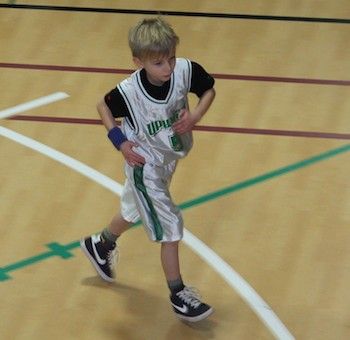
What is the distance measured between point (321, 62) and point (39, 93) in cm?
186

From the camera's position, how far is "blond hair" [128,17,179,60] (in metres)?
4.70

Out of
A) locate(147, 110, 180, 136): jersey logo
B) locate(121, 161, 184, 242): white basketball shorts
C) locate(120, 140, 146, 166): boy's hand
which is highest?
locate(147, 110, 180, 136): jersey logo

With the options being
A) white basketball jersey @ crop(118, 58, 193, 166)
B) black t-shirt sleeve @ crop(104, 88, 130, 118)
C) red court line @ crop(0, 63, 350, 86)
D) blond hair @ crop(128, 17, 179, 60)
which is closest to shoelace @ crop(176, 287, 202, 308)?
white basketball jersey @ crop(118, 58, 193, 166)

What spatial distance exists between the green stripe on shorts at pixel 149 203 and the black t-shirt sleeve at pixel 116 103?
0.88 ft

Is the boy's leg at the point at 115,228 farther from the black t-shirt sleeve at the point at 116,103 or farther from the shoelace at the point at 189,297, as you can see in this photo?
the black t-shirt sleeve at the point at 116,103

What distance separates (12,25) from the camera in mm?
7879

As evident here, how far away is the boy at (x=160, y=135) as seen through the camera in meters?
4.92

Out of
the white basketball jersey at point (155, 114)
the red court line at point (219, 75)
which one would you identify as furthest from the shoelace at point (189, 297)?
the red court line at point (219, 75)

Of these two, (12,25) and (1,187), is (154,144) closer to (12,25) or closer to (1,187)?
(1,187)

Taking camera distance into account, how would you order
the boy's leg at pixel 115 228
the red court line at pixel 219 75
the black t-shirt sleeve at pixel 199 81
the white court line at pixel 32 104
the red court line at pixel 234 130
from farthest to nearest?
the red court line at pixel 219 75, the white court line at pixel 32 104, the red court line at pixel 234 130, the boy's leg at pixel 115 228, the black t-shirt sleeve at pixel 199 81

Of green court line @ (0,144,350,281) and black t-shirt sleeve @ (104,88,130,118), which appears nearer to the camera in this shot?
black t-shirt sleeve @ (104,88,130,118)

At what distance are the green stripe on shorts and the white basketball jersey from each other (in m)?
0.08

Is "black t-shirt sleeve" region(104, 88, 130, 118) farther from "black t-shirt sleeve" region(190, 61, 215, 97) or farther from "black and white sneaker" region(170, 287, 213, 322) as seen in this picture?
"black and white sneaker" region(170, 287, 213, 322)

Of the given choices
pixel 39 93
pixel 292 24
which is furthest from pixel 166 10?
pixel 39 93
